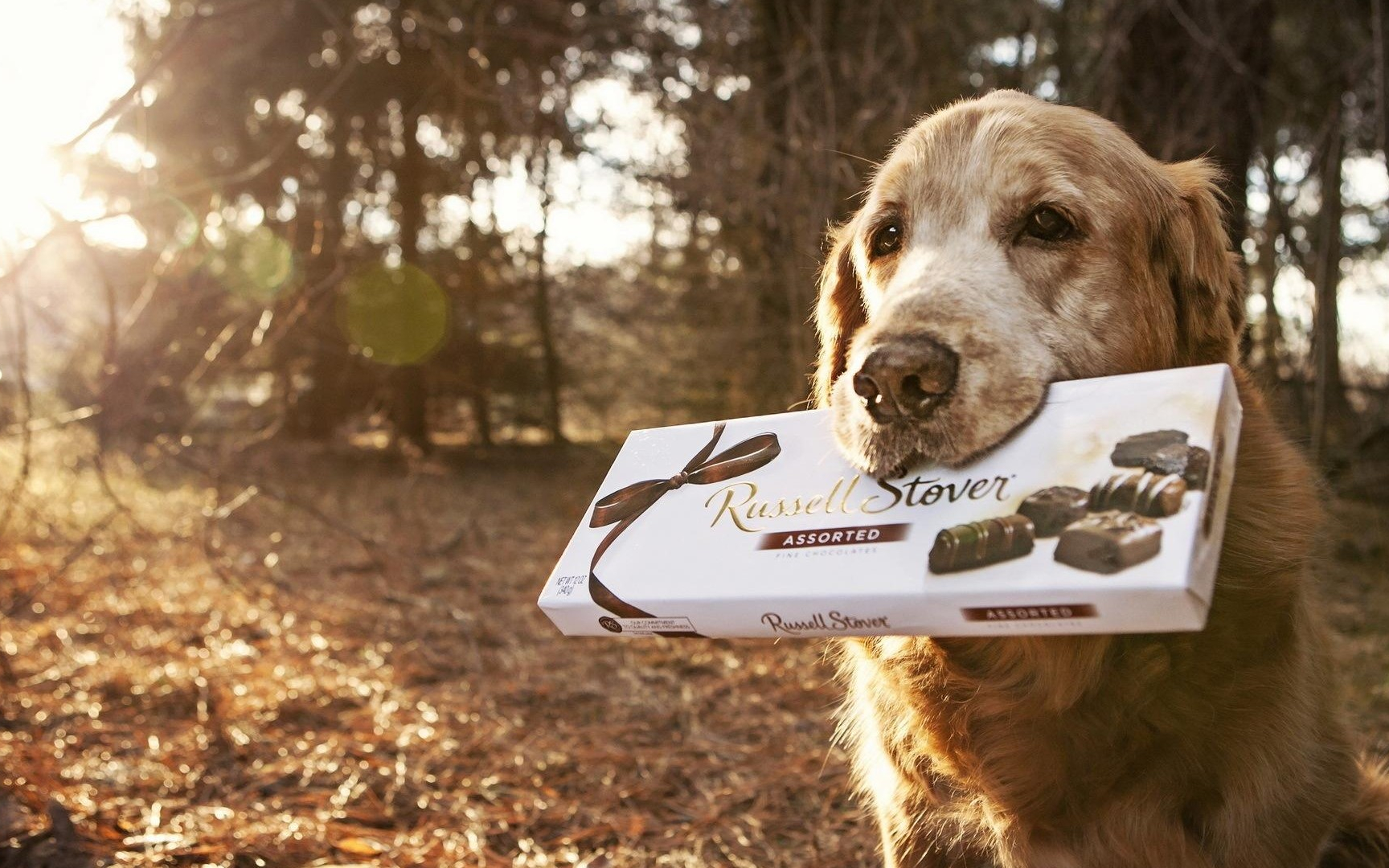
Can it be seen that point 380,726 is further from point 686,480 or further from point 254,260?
point 254,260

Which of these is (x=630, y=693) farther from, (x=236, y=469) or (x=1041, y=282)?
(x=236, y=469)

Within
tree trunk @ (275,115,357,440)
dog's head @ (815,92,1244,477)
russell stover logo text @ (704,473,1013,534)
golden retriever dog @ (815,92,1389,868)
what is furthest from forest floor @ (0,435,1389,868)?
tree trunk @ (275,115,357,440)

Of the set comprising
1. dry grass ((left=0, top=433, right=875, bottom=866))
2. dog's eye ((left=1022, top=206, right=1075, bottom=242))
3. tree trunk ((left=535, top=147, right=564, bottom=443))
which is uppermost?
dog's eye ((left=1022, top=206, right=1075, bottom=242))

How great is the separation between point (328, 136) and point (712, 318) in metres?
8.02

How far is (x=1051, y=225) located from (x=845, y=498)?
992mm

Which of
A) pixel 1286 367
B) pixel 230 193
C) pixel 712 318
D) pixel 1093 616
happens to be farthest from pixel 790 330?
pixel 230 193

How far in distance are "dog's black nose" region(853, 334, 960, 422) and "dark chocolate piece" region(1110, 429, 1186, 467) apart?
0.35 m

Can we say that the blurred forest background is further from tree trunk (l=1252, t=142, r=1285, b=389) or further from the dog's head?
the dog's head

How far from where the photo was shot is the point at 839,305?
2.86 metres

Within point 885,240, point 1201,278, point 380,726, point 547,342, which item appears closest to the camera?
point 1201,278

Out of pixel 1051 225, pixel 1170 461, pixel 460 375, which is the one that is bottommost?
pixel 460 375

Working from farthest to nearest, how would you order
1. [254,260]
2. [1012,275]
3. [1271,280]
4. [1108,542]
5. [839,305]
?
[254,260], [1271,280], [839,305], [1012,275], [1108,542]

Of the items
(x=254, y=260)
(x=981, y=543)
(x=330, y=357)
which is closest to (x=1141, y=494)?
(x=981, y=543)

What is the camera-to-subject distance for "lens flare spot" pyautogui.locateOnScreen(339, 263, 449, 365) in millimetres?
12352
